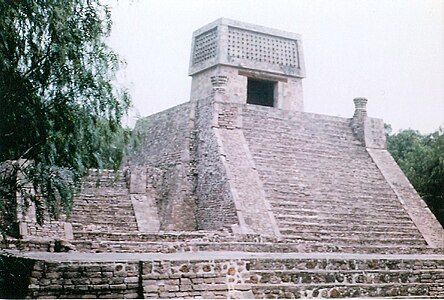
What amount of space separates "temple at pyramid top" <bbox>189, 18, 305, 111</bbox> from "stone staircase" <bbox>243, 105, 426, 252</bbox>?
3128 millimetres

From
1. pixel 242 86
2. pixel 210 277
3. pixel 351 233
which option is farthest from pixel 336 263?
pixel 242 86

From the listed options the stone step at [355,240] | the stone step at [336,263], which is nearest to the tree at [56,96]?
the stone step at [336,263]

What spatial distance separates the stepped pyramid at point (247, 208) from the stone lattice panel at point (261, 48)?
0.13 feet

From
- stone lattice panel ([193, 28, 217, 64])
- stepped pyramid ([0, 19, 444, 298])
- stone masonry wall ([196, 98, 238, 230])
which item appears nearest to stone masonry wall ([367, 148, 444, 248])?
stepped pyramid ([0, 19, 444, 298])

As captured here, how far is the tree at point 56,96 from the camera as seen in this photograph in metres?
6.75

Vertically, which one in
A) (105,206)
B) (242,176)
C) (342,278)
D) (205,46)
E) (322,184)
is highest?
(205,46)

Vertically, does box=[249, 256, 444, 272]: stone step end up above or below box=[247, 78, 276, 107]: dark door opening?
below

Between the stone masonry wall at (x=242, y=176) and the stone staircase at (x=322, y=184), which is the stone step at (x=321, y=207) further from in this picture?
the stone masonry wall at (x=242, y=176)

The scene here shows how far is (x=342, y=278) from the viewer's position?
767 centimetres

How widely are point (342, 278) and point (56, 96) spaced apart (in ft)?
13.3

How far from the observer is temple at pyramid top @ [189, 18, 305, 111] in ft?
65.5

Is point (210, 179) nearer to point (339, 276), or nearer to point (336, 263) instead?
point (336, 263)

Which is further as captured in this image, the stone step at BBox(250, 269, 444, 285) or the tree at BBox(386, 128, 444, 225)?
the tree at BBox(386, 128, 444, 225)

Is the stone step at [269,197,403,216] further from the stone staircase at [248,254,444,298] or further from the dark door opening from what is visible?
the dark door opening
